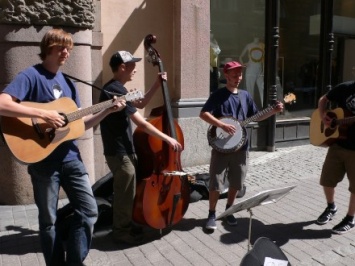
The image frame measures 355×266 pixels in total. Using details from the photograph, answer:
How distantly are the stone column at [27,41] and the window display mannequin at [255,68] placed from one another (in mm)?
4230

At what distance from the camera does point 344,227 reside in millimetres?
4227

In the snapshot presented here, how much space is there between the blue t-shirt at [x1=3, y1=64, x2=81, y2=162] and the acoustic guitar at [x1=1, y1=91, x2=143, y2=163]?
59mm

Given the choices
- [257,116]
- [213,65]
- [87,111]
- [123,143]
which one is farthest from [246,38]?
[87,111]

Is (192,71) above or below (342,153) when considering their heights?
above

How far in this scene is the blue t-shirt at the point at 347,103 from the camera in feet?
13.5

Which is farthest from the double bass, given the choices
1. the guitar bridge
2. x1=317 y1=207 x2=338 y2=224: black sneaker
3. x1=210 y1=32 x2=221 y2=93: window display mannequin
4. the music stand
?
x1=210 y1=32 x2=221 y2=93: window display mannequin

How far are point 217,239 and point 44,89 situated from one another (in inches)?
86.7

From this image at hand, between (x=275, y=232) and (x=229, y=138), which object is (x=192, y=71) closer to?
(x=229, y=138)

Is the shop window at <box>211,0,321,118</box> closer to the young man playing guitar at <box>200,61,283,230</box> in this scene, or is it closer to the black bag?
the young man playing guitar at <box>200,61,283,230</box>

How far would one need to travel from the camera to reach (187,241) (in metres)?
4.01

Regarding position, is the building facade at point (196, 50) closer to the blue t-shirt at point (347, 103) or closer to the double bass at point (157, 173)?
the double bass at point (157, 173)

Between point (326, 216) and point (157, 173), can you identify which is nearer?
point (157, 173)

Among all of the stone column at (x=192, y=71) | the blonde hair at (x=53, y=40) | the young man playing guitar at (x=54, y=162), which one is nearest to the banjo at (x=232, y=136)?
the young man playing guitar at (x=54, y=162)

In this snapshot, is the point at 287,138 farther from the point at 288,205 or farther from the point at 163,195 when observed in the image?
the point at 163,195
